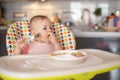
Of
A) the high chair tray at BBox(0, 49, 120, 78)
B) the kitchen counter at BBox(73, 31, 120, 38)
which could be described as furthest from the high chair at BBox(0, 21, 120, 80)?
the kitchen counter at BBox(73, 31, 120, 38)

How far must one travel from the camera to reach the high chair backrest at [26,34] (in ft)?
4.21

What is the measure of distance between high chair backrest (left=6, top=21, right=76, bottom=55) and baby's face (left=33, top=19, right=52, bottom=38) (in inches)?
5.6

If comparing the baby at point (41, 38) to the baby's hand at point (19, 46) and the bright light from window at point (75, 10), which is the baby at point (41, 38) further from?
the bright light from window at point (75, 10)

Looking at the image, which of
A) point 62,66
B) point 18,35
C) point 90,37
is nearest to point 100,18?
point 90,37

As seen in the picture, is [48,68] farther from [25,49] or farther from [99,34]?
[99,34]

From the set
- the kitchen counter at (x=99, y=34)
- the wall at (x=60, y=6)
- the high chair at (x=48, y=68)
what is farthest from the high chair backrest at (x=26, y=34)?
the wall at (x=60, y=6)

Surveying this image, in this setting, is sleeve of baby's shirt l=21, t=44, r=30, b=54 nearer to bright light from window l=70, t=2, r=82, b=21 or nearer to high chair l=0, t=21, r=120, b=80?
high chair l=0, t=21, r=120, b=80

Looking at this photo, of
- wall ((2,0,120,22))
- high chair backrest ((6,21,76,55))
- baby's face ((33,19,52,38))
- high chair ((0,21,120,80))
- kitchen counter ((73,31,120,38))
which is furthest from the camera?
wall ((2,0,120,22))

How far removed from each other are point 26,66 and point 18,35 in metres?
0.52

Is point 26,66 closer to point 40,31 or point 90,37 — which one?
point 40,31

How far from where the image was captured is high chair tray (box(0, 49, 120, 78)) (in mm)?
734

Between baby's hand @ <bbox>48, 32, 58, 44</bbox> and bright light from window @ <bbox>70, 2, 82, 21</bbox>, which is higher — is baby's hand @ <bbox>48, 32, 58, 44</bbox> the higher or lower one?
the lower one

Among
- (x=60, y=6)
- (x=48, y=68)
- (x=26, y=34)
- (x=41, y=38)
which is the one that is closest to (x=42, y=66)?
(x=48, y=68)

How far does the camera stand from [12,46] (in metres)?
1.28
